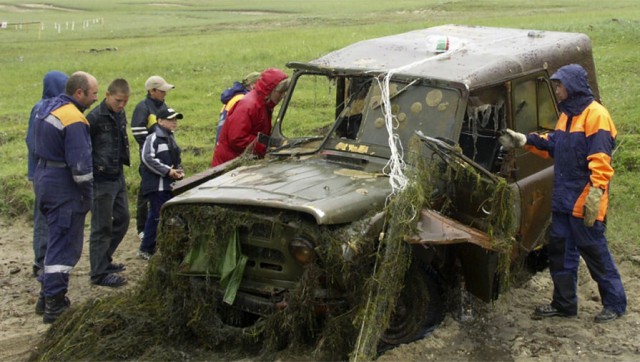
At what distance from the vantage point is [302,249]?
507cm

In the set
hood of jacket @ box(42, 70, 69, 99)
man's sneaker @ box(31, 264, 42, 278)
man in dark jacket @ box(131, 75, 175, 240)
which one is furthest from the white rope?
man's sneaker @ box(31, 264, 42, 278)

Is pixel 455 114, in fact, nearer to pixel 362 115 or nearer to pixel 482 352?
pixel 362 115

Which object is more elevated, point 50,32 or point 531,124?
point 531,124

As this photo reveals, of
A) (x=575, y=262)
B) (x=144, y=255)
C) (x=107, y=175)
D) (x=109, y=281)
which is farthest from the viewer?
(x=144, y=255)

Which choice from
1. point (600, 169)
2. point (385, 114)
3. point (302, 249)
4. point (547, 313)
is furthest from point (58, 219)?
point (600, 169)

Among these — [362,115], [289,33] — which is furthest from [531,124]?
[289,33]

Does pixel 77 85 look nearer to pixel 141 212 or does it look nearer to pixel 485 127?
pixel 141 212

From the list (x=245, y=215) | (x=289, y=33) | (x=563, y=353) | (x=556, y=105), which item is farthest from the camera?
(x=289, y=33)

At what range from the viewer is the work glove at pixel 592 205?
582cm

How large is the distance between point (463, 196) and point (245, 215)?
1.70 meters

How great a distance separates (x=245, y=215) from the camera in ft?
17.1

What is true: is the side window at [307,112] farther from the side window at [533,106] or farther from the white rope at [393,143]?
the white rope at [393,143]

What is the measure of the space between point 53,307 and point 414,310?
2.92m

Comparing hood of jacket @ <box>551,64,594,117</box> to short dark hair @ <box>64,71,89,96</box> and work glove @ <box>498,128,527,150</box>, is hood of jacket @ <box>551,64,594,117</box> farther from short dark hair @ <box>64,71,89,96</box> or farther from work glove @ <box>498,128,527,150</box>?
short dark hair @ <box>64,71,89,96</box>
